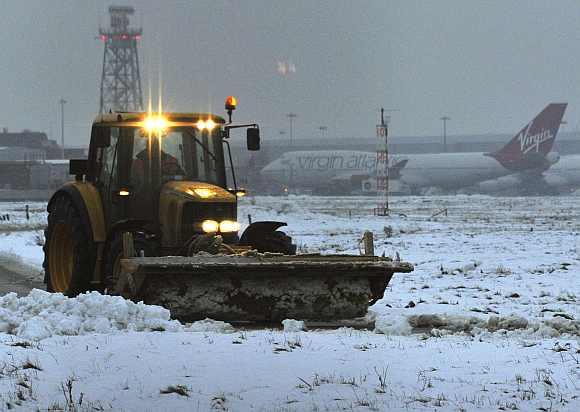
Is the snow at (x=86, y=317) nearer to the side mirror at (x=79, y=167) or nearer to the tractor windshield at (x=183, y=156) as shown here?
the tractor windshield at (x=183, y=156)

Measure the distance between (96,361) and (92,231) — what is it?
4.32 metres

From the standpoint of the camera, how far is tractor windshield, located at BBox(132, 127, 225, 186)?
1236 centimetres

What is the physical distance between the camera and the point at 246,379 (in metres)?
7.38

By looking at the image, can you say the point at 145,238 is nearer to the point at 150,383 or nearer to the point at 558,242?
the point at 150,383

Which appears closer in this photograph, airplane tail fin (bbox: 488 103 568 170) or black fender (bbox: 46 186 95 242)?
black fender (bbox: 46 186 95 242)

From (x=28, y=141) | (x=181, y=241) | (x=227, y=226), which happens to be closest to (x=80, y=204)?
(x=181, y=241)

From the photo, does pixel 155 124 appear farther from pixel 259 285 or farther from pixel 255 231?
pixel 259 285

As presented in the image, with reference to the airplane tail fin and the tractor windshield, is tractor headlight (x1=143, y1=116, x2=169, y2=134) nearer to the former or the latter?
the tractor windshield

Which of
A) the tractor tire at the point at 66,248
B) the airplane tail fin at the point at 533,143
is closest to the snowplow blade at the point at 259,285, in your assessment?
the tractor tire at the point at 66,248

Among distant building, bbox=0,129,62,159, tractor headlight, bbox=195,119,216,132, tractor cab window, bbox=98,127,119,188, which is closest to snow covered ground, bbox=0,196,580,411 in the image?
tractor cab window, bbox=98,127,119,188

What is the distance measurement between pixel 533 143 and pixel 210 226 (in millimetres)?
84578

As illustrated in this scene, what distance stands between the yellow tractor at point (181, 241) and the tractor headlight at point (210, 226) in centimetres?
1

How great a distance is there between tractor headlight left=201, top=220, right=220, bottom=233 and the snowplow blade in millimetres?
1054

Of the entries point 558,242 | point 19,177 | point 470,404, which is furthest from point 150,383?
point 19,177
